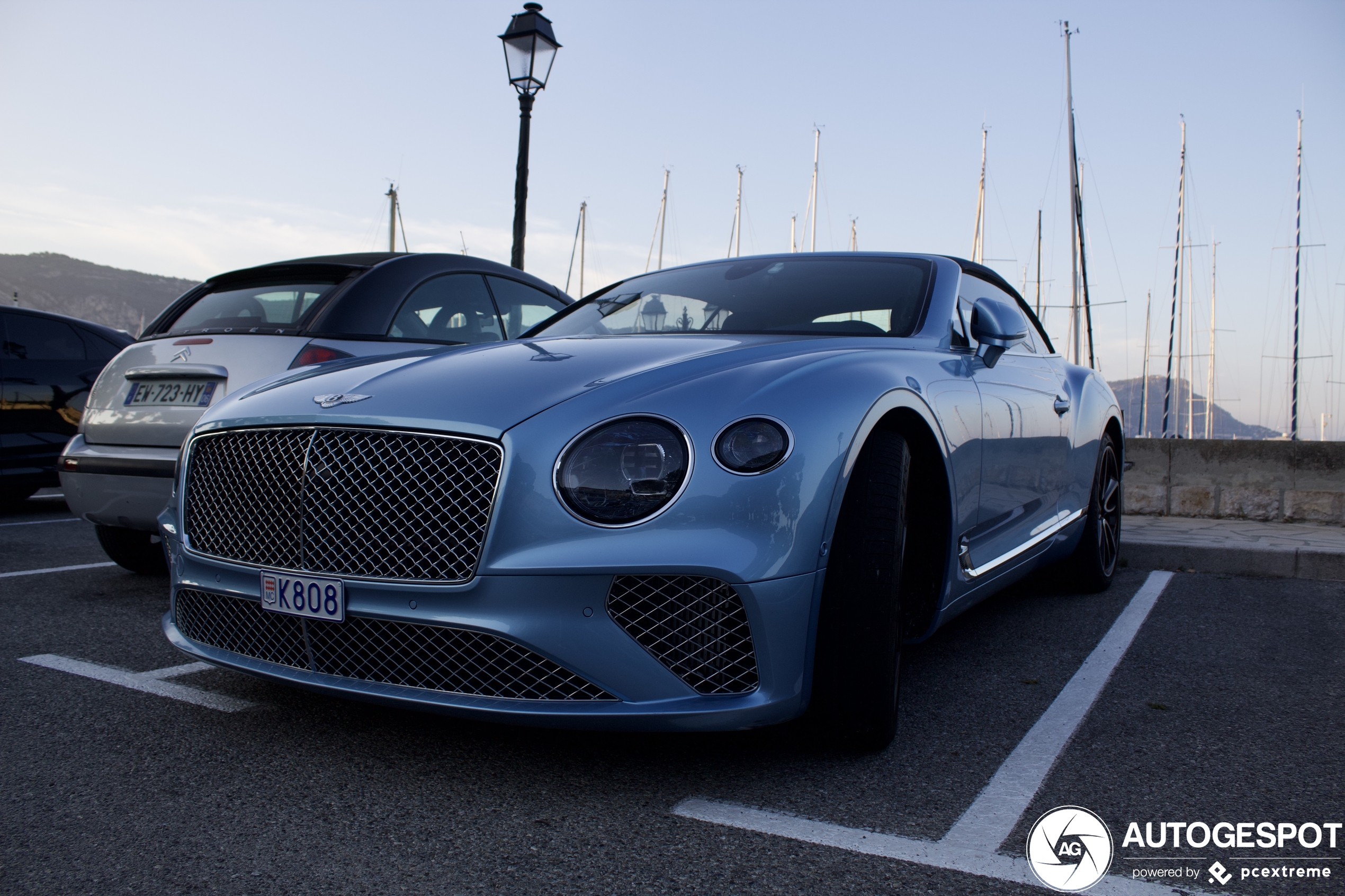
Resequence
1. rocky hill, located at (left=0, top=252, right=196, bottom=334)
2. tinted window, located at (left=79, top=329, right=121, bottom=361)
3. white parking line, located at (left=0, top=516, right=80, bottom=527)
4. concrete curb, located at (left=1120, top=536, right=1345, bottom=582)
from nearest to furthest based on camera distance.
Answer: concrete curb, located at (left=1120, top=536, right=1345, bottom=582) < white parking line, located at (left=0, top=516, right=80, bottom=527) < tinted window, located at (left=79, top=329, right=121, bottom=361) < rocky hill, located at (left=0, top=252, right=196, bottom=334)

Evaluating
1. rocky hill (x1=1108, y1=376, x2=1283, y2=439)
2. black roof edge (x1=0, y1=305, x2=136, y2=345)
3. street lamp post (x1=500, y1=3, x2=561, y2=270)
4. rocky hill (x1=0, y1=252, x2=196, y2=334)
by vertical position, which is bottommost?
rocky hill (x1=1108, y1=376, x2=1283, y2=439)

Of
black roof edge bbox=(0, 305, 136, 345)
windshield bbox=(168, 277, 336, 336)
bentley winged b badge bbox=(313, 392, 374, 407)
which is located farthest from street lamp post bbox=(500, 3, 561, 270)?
bentley winged b badge bbox=(313, 392, 374, 407)

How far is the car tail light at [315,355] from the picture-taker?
3.84m

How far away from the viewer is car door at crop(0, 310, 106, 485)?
21.9ft

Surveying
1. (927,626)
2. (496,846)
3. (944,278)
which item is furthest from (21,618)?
(944,278)

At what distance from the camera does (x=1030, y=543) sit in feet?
11.7

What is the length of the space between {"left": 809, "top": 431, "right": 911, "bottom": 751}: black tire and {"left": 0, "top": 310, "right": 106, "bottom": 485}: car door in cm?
642

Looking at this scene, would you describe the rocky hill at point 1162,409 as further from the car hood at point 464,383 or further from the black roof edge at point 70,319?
the black roof edge at point 70,319

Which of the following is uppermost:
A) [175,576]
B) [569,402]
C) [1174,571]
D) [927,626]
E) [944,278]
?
[944,278]

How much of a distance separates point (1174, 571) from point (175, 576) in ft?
16.6

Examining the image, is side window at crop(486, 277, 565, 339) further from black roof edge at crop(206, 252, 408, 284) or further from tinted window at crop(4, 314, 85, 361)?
tinted window at crop(4, 314, 85, 361)

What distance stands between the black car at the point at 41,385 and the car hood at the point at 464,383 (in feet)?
16.2

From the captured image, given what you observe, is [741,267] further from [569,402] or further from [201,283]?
[201,283]

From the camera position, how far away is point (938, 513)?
2.76 m
